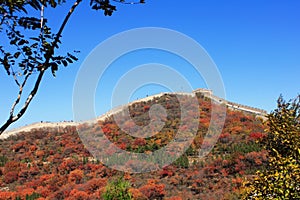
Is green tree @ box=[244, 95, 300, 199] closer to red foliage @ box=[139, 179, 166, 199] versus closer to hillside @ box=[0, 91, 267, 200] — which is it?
hillside @ box=[0, 91, 267, 200]

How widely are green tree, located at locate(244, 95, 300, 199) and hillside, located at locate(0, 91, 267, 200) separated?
6.02 metres

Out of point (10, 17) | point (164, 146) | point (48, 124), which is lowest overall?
point (10, 17)

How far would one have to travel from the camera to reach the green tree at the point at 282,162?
6.89m

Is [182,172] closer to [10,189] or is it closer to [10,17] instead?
[10,189]

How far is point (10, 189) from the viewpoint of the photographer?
27.1 m

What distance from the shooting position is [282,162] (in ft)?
23.4

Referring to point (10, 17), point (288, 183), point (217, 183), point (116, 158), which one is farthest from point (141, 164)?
point (10, 17)

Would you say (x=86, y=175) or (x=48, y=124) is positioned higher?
(x=48, y=124)

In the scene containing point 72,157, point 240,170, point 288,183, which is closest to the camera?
point 288,183

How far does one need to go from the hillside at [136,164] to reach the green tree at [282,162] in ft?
19.8

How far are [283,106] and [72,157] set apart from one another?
A: 90.3 ft

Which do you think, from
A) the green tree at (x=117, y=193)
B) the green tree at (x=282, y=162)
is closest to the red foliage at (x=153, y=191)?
the green tree at (x=117, y=193)

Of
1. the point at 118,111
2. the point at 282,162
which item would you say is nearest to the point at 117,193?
the point at 282,162

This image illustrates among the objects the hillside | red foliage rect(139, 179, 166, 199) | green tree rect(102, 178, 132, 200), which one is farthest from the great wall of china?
green tree rect(102, 178, 132, 200)
